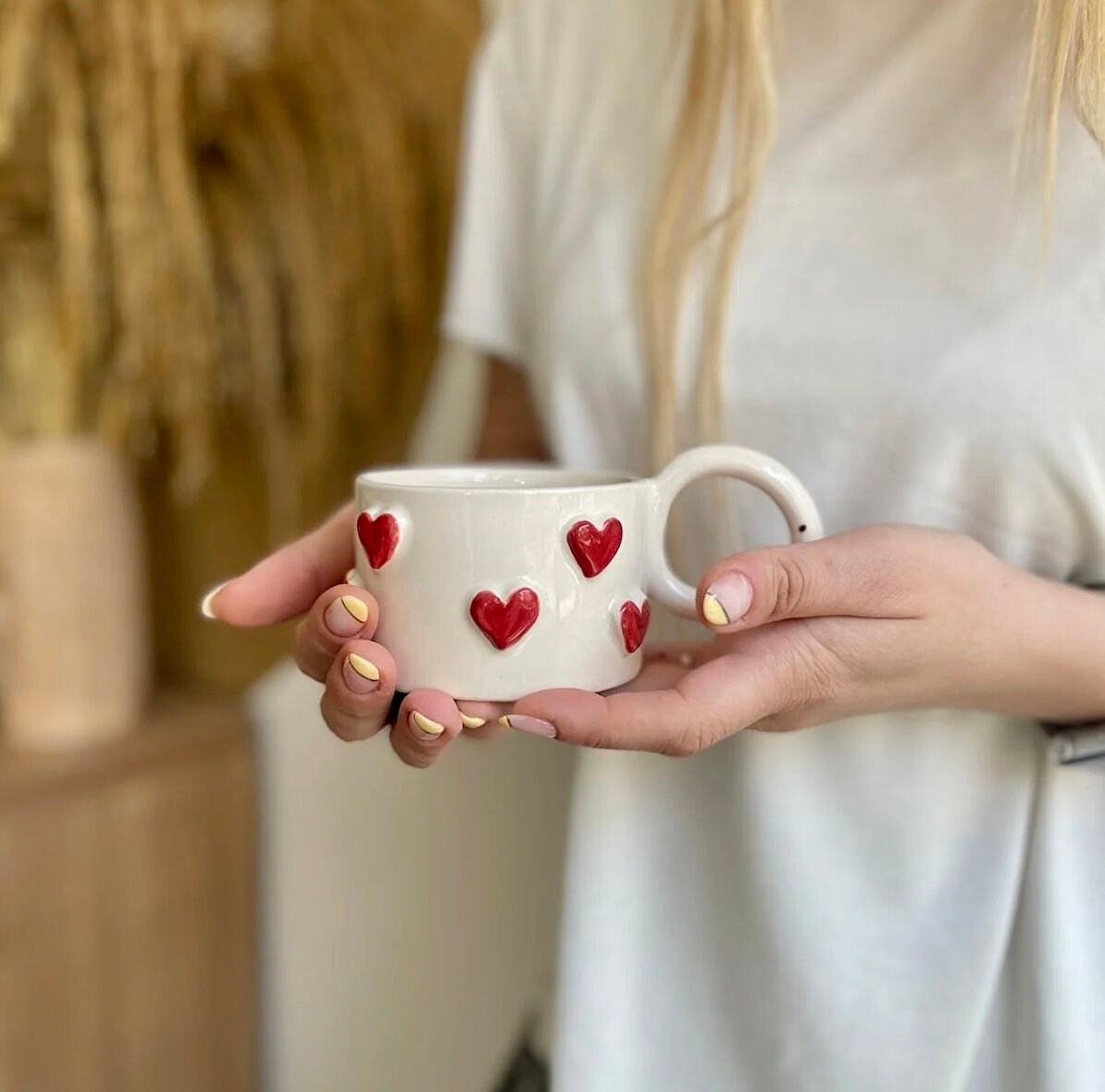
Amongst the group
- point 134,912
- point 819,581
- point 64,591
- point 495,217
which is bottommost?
point 134,912

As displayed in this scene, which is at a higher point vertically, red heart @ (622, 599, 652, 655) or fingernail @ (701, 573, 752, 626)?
fingernail @ (701, 573, 752, 626)

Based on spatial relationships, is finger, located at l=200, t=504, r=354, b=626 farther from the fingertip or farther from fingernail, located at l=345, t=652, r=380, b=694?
the fingertip

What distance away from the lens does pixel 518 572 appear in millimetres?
472

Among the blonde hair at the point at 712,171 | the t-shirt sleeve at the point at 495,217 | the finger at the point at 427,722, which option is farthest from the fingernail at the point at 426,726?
the t-shirt sleeve at the point at 495,217

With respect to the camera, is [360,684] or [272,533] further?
[272,533]

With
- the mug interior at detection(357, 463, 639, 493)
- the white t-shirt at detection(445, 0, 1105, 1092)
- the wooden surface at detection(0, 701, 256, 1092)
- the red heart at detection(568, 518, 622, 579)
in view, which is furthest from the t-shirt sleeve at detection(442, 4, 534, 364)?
the wooden surface at detection(0, 701, 256, 1092)

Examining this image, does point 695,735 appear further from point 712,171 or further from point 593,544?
point 712,171

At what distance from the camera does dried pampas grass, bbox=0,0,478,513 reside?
854 millimetres

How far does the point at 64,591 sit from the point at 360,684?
0.58 metres

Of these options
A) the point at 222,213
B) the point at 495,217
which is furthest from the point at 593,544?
the point at 222,213

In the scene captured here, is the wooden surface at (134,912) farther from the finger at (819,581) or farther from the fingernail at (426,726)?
the finger at (819,581)

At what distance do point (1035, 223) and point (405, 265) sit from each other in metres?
0.57

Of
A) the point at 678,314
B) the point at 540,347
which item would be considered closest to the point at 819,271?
the point at 678,314

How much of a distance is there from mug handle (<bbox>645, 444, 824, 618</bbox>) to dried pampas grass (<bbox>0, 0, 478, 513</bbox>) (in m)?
0.52
